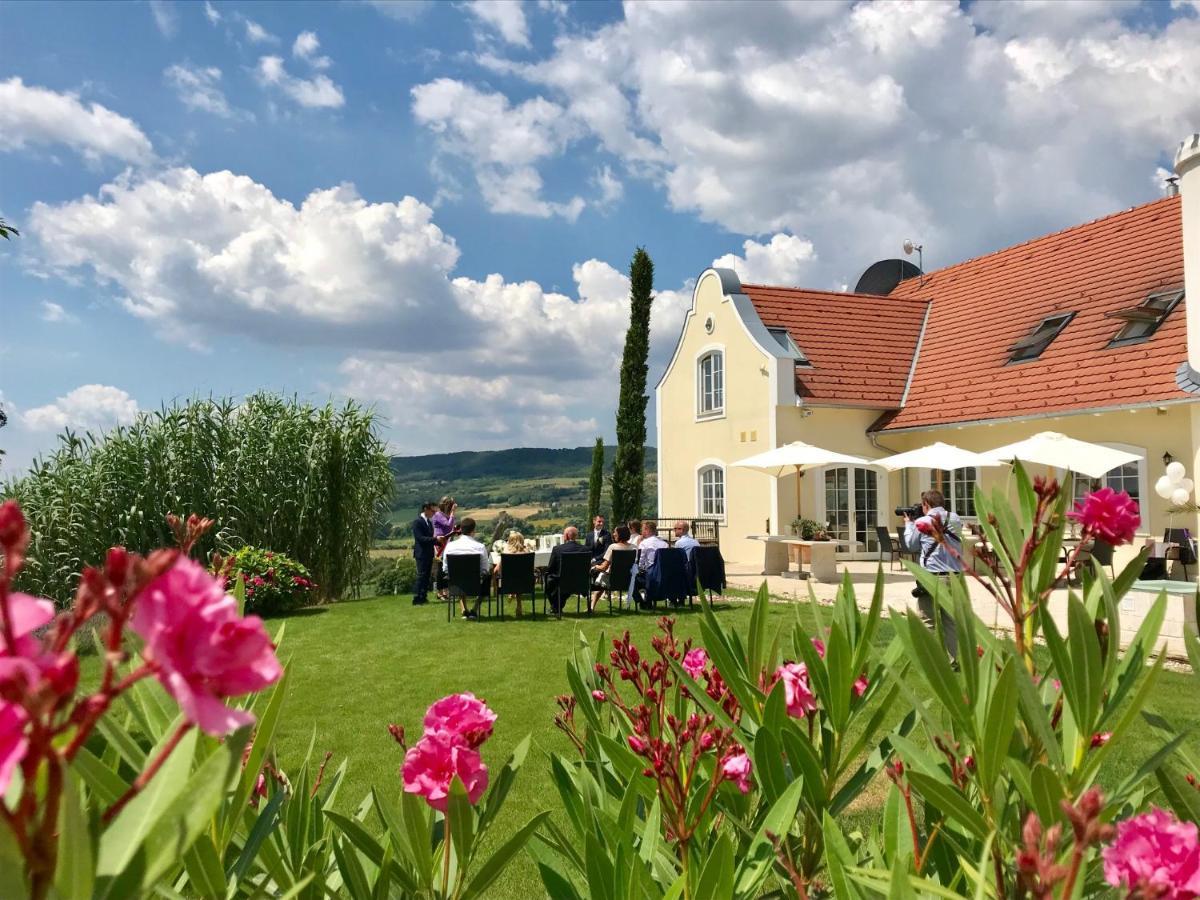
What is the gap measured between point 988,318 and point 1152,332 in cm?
408

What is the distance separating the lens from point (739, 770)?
1452 millimetres

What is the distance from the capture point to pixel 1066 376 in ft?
46.1

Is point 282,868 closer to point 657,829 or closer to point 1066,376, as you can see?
point 657,829

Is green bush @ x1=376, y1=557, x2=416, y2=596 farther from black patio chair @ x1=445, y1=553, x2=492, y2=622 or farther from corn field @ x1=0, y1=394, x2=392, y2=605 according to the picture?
black patio chair @ x1=445, y1=553, x2=492, y2=622

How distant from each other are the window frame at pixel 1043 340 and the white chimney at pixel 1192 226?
5.47 m

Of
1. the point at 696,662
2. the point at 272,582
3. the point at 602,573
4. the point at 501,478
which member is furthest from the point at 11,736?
the point at 501,478

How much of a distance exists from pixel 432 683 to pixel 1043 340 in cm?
1276

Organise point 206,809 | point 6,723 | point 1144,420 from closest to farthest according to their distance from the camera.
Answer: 1. point 6,723
2. point 206,809
3. point 1144,420

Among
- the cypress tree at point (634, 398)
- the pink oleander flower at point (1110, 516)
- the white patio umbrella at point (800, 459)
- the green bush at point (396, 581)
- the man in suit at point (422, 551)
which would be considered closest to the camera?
the pink oleander flower at point (1110, 516)

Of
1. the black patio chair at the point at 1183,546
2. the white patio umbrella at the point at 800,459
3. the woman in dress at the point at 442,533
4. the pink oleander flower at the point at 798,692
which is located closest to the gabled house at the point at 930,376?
the black patio chair at the point at 1183,546

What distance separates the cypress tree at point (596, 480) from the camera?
24312 millimetres

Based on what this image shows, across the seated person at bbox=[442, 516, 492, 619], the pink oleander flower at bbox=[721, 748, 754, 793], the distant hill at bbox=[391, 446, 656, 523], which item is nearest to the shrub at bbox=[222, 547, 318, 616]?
the seated person at bbox=[442, 516, 492, 619]

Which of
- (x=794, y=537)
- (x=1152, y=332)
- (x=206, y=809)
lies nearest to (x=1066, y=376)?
(x=1152, y=332)

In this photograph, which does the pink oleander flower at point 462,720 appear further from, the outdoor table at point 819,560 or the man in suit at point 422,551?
the outdoor table at point 819,560
